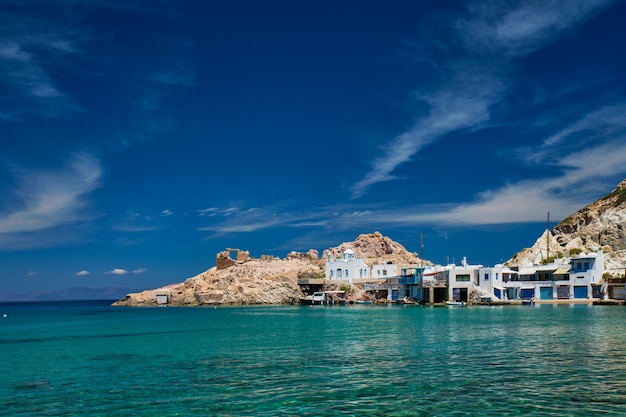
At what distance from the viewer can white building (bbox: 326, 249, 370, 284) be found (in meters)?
135

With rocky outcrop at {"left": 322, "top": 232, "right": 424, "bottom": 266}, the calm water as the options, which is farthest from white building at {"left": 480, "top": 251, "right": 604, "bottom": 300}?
the calm water

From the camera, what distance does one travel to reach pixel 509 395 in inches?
746

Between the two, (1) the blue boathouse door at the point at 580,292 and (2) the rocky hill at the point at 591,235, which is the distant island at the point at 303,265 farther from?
(1) the blue boathouse door at the point at 580,292

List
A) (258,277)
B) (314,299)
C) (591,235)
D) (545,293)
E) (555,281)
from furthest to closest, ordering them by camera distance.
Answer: (258,277), (591,235), (314,299), (545,293), (555,281)

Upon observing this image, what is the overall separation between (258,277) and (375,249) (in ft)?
156

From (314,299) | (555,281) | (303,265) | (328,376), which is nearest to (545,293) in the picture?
(555,281)

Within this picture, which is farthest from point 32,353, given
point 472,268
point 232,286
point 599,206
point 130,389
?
point 599,206

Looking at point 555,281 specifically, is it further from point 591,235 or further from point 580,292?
point 591,235

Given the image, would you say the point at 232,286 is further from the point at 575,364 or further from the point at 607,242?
the point at 575,364

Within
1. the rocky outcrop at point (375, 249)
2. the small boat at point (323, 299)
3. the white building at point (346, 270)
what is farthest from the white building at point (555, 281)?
the rocky outcrop at point (375, 249)

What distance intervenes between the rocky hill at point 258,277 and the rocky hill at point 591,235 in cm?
3724

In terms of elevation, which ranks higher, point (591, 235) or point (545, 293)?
point (591, 235)

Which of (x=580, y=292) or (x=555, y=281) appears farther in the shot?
(x=555, y=281)

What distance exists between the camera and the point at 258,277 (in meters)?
144
